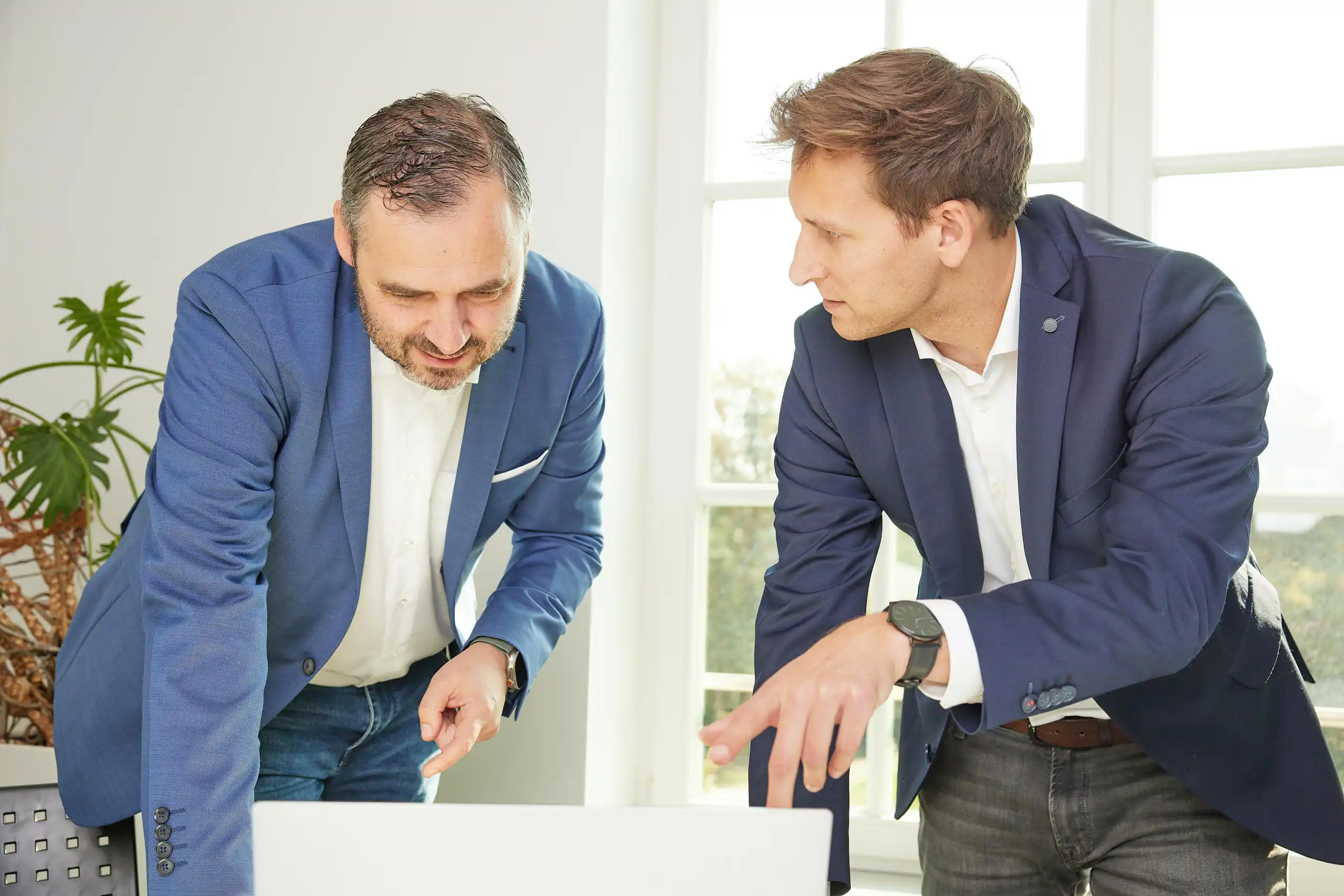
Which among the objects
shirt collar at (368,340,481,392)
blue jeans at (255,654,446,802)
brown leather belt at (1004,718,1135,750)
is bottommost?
blue jeans at (255,654,446,802)

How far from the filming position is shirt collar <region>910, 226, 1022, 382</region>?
154 cm

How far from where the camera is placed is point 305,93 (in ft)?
8.13

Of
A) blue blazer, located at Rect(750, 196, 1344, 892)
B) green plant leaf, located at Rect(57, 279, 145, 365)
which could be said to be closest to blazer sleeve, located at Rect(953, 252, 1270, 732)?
blue blazer, located at Rect(750, 196, 1344, 892)

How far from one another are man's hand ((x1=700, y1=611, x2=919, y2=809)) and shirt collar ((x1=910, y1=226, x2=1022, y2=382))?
0.52m

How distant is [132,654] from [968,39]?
6.47 feet

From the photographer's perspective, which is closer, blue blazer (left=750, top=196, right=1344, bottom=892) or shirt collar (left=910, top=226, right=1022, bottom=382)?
blue blazer (left=750, top=196, right=1344, bottom=892)

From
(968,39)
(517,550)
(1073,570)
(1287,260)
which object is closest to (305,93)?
(517,550)

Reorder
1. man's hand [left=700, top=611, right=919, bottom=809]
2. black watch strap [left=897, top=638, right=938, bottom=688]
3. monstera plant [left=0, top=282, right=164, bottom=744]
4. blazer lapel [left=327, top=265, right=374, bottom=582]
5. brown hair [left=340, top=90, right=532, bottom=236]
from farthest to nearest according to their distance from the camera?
1. monstera plant [left=0, top=282, right=164, bottom=744]
2. blazer lapel [left=327, top=265, right=374, bottom=582]
3. brown hair [left=340, top=90, right=532, bottom=236]
4. black watch strap [left=897, top=638, right=938, bottom=688]
5. man's hand [left=700, top=611, right=919, bottom=809]

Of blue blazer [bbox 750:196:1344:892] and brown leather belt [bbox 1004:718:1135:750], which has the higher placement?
blue blazer [bbox 750:196:1344:892]

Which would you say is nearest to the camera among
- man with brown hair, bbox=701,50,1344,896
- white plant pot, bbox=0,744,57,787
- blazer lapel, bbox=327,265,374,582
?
man with brown hair, bbox=701,50,1344,896

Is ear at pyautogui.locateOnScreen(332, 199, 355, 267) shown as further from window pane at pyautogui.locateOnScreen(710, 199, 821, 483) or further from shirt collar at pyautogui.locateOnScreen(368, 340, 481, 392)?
window pane at pyautogui.locateOnScreen(710, 199, 821, 483)

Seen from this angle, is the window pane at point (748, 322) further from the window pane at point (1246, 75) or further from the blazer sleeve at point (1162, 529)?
the blazer sleeve at point (1162, 529)

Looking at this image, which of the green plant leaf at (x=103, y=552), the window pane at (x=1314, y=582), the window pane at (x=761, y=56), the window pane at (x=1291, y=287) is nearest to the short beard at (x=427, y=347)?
the green plant leaf at (x=103, y=552)

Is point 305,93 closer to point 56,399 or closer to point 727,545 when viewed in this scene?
point 56,399
